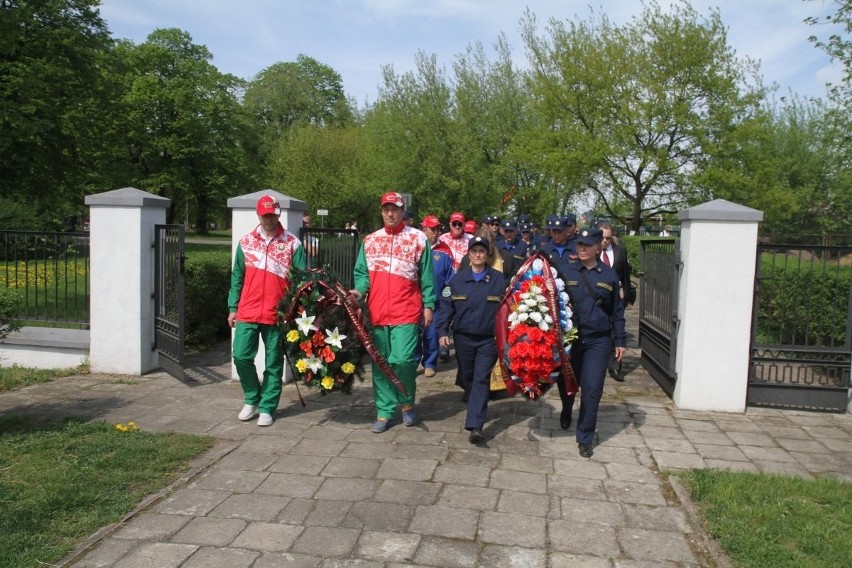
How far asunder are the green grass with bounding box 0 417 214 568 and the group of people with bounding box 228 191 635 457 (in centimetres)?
117

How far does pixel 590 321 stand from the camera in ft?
19.0

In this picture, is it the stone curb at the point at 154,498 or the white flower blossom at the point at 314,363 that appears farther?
the white flower blossom at the point at 314,363

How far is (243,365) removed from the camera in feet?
21.0

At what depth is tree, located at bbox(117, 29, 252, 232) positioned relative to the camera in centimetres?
3984

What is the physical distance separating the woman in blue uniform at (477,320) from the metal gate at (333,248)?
2152 mm

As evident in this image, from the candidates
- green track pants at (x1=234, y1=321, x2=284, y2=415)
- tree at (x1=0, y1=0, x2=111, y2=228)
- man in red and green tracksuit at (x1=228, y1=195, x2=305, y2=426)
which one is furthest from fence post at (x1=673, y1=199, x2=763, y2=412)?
tree at (x1=0, y1=0, x2=111, y2=228)

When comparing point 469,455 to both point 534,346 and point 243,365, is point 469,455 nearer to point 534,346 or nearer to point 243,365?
point 534,346

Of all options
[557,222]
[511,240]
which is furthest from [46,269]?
[557,222]

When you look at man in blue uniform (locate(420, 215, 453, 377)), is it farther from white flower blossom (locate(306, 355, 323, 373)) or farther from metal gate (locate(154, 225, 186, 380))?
metal gate (locate(154, 225, 186, 380))

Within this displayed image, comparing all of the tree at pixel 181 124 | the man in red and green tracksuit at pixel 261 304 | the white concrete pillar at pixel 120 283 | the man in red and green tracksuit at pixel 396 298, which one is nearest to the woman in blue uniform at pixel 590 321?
the man in red and green tracksuit at pixel 396 298

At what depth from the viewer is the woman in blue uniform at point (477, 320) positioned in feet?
19.6

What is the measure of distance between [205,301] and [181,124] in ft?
110

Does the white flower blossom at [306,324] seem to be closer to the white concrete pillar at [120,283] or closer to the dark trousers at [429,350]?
the white concrete pillar at [120,283]

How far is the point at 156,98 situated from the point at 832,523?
1630 inches
